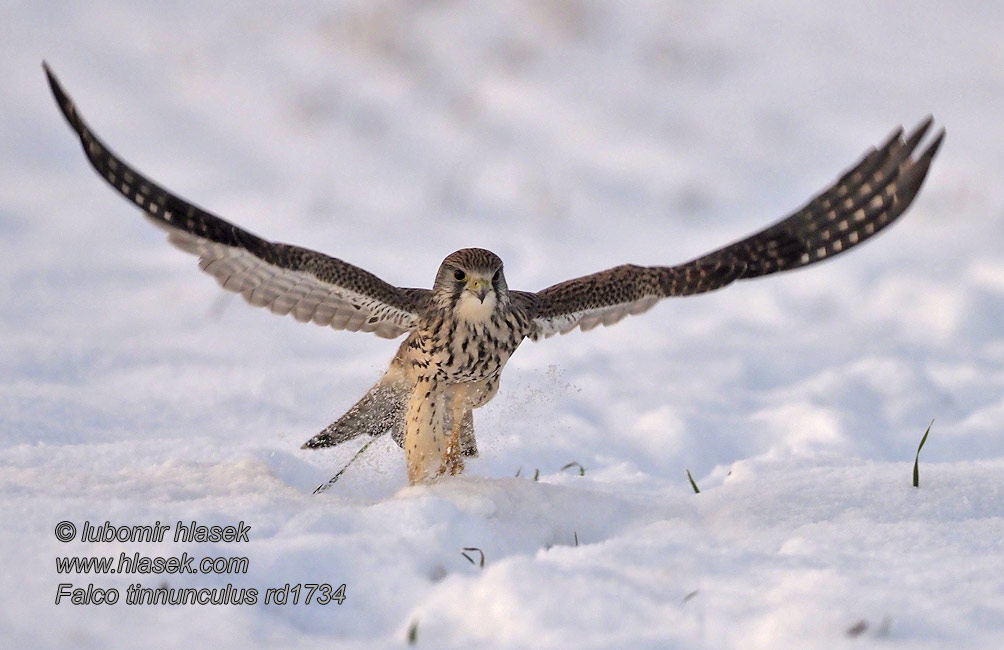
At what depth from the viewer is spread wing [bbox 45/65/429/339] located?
183 inches

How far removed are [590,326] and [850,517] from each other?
2.01 meters

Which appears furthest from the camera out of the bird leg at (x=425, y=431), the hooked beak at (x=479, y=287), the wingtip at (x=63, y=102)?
the bird leg at (x=425, y=431)

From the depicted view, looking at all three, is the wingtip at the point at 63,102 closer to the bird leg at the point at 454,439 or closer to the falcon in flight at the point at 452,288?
the falcon in flight at the point at 452,288

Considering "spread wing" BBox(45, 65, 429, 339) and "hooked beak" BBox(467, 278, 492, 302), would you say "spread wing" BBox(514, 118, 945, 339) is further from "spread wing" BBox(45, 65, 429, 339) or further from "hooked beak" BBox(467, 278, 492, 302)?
Answer: "spread wing" BBox(45, 65, 429, 339)

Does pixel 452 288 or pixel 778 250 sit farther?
pixel 778 250

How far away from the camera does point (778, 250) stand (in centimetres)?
549

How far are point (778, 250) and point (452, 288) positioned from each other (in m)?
1.84

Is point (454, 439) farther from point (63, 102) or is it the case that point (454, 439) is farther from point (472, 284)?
point (63, 102)

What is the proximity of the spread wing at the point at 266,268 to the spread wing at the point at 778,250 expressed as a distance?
76 cm

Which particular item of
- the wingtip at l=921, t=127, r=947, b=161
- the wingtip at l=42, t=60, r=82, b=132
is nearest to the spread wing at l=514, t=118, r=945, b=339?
the wingtip at l=921, t=127, r=947, b=161

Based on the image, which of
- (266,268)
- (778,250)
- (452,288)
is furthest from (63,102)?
(778,250)

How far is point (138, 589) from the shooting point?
297 centimetres

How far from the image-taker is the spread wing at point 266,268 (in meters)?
4.64

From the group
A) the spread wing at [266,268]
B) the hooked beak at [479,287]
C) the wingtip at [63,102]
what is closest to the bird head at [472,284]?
the hooked beak at [479,287]
